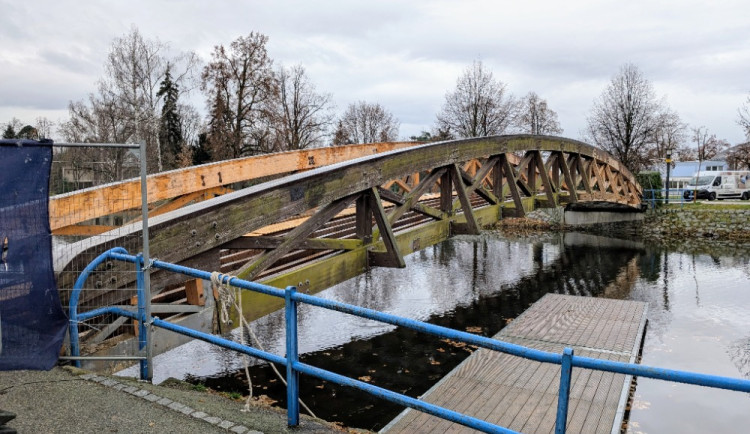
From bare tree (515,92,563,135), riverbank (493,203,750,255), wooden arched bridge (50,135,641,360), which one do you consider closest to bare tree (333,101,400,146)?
bare tree (515,92,563,135)

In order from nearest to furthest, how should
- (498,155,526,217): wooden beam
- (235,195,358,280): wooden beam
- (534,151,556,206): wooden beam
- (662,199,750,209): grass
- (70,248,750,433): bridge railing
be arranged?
(70,248,750,433): bridge railing
(235,195,358,280): wooden beam
(498,155,526,217): wooden beam
(534,151,556,206): wooden beam
(662,199,750,209): grass

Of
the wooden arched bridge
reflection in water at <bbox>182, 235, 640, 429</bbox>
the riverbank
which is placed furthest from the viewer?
the riverbank

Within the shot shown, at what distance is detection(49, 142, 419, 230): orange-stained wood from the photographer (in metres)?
6.34

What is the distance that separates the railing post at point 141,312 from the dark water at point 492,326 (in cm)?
326

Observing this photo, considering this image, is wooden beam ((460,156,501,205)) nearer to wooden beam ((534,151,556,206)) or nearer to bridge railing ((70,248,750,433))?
wooden beam ((534,151,556,206))

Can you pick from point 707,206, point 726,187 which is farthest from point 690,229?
point 726,187

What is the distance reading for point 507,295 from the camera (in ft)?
47.9

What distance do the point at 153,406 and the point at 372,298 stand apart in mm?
10457

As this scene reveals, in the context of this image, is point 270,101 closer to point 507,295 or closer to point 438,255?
point 438,255

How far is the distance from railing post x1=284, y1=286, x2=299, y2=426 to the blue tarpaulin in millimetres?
Result: 1645

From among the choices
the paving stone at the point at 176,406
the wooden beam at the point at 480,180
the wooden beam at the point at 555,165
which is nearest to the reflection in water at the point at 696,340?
the wooden beam at the point at 555,165

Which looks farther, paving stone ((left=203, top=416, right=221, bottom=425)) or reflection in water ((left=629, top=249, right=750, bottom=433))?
reflection in water ((left=629, top=249, right=750, bottom=433))

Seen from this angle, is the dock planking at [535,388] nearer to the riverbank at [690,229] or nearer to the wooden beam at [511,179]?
the wooden beam at [511,179]

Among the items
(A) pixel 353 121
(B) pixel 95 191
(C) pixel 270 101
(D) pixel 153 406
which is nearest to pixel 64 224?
(B) pixel 95 191
